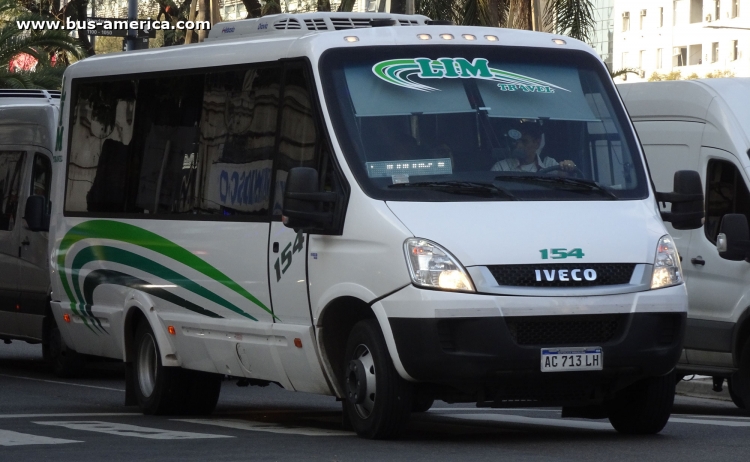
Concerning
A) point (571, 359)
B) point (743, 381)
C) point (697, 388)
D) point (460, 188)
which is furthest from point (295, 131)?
point (697, 388)

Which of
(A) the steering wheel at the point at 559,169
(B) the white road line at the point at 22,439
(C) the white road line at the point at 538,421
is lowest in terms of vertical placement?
(C) the white road line at the point at 538,421

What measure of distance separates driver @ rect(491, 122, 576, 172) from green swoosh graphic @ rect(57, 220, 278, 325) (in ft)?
6.00

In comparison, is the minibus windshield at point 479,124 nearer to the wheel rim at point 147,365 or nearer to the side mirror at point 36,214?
the wheel rim at point 147,365

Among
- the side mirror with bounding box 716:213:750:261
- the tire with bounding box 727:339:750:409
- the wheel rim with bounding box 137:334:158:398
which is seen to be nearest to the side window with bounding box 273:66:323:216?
the wheel rim with bounding box 137:334:158:398

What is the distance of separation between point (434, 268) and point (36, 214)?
762cm

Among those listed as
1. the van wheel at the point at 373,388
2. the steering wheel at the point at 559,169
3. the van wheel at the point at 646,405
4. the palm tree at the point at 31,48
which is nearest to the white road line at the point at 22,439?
the van wheel at the point at 373,388

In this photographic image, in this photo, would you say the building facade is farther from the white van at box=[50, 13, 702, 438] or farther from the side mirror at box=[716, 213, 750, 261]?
the white van at box=[50, 13, 702, 438]

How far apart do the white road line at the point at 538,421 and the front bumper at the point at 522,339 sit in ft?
5.80

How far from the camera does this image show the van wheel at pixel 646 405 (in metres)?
9.95

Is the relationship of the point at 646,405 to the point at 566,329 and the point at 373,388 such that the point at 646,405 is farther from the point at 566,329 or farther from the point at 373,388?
the point at 373,388

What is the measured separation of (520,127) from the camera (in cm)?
999

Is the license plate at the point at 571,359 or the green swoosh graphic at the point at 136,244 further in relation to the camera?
the green swoosh graphic at the point at 136,244

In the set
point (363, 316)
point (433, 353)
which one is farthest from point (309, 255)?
point (433, 353)

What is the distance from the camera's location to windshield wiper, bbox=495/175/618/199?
9.74 meters
